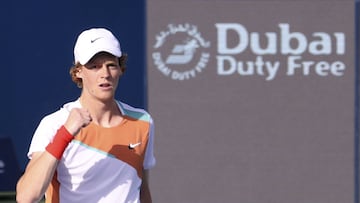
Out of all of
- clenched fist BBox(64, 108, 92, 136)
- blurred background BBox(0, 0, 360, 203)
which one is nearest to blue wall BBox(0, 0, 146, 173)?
blurred background BBox(0, 0, 360, 203)

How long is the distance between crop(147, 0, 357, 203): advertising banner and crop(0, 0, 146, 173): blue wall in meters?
0.23

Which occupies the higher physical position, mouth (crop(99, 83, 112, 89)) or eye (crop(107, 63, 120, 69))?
eye (crop(107, 63, 120, 69))

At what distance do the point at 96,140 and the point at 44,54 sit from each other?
367 cm

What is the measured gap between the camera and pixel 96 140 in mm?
3133

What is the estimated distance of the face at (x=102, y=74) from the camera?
10.1 feet

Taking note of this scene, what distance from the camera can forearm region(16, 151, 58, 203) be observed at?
2895 millimetres

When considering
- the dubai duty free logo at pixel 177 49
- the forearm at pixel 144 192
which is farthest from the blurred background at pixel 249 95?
the forearm at pixel 144 192

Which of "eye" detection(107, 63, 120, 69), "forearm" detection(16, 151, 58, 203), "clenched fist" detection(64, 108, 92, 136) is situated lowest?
"forearm" detection(16, 151, 58, 203)

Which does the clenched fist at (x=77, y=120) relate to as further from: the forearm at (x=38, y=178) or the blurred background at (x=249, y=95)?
the blurred background at (x=249, y=95)

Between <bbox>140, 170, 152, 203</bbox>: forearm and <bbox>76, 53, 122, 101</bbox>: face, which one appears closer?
<bbox>76, 53, 122, 101</bbox>: face

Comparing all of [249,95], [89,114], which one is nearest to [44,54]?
[249,95]

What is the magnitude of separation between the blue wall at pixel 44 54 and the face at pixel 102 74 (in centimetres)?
356

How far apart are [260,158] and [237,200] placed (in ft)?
1.09

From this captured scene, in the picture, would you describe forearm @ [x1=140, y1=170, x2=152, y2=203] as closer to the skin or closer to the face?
the skin
